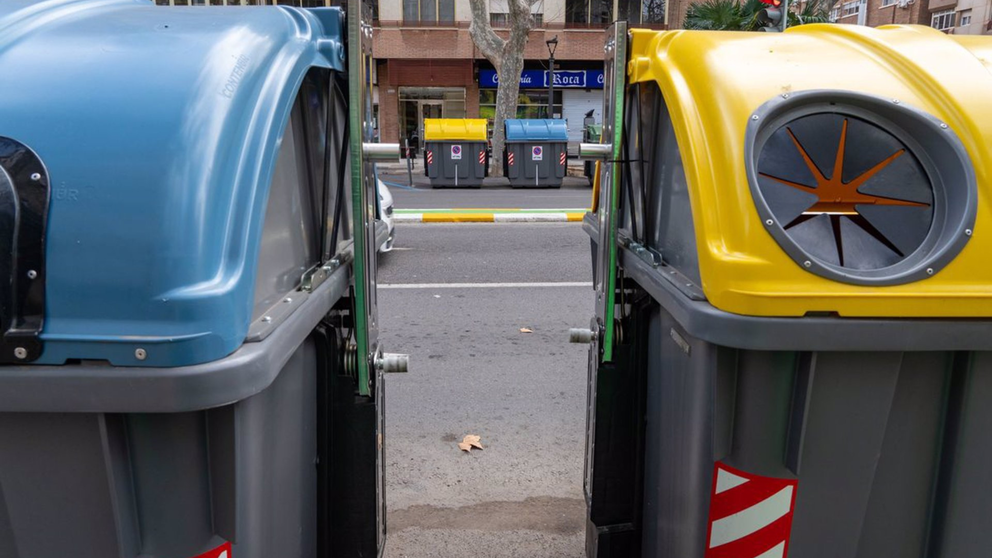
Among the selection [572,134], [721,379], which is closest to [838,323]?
[721,379]

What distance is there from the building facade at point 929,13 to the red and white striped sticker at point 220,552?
95.9 ft

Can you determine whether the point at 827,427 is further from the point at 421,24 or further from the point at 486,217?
the point at 421,24

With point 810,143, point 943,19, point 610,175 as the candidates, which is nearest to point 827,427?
point 810,143

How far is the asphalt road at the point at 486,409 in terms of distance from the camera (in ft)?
11.2

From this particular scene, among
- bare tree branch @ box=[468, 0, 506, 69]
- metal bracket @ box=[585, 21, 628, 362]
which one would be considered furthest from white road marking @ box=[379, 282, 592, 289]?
bare tree branch @ box=[468, 0, 506, 69]

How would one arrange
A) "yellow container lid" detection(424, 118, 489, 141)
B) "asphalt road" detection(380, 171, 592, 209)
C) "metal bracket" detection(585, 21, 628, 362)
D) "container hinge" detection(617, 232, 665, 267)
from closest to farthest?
"container hinge" detection(617, 232, 665, 267)
"metal bracket" detection(585, 21, 628, 362)
"asphalt road" detection(380, 171, 592, 209)
"yellow container lid" detection(424, 118, 489, 141)

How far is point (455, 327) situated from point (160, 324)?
4.88 metres

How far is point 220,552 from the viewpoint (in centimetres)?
154

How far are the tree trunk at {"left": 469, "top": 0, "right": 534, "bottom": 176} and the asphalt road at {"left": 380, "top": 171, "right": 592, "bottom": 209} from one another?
5.63 ft

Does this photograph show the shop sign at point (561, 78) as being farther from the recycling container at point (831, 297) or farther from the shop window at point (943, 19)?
the recycling container at point (831, 297)

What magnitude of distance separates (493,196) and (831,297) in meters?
15.1

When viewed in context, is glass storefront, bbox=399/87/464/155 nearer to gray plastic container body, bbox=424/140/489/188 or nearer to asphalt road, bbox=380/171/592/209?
asphalt road, bbox=380/171/592/209

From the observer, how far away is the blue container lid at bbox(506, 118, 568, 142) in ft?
59.5

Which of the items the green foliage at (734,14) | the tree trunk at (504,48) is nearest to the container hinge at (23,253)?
the tree trunk at (504,48)
